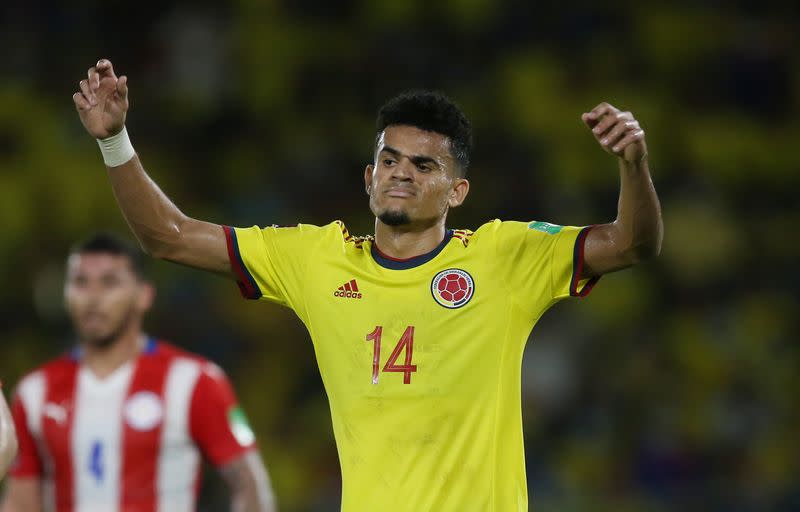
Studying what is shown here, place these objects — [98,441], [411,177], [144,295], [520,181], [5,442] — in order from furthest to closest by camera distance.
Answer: [520,181], [144,295], [98,441], [411,177], [5,442]

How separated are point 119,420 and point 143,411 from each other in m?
0.10

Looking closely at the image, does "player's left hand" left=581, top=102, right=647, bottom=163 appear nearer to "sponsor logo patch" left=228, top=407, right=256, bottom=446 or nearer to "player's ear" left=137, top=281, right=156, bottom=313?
"sponsor logo patch" left=228, top=407, right=256, bottom=446

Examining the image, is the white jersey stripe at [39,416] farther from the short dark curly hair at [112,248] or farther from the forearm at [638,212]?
the forearm at [638,212]

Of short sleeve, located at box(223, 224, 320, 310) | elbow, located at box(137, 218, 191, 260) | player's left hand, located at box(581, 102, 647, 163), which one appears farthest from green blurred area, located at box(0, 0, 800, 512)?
player's left hand, located at box(581, 102, 647, 163)

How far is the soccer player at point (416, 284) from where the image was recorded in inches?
149

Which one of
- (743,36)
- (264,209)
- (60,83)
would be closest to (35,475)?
(264,209)

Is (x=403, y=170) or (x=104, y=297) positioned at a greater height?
(x=403, y=170)

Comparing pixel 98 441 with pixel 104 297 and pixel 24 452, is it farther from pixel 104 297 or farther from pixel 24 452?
pixel 104 297

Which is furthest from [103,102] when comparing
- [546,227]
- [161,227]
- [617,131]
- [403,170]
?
[617,131]

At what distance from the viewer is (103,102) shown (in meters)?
3.87

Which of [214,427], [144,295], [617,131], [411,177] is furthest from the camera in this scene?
[144,295]

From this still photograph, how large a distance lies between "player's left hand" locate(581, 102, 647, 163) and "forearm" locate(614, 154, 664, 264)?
0.06 metres

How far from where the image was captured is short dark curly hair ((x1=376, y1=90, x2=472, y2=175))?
405 cm

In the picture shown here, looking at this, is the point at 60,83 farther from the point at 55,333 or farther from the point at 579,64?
the point at 579,64
